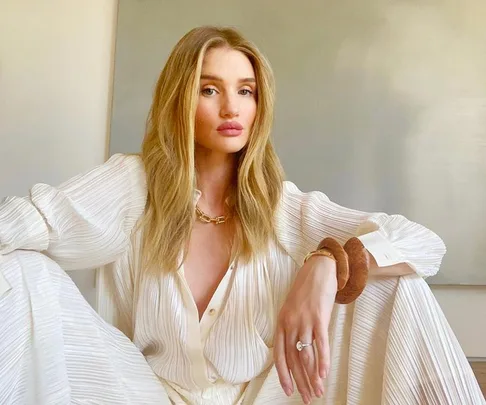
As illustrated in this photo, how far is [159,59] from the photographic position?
1.39 meters

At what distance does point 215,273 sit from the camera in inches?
37.7

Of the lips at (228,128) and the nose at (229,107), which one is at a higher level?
the nose at (229,107)

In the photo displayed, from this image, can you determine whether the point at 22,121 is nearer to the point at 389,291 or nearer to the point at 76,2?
the point at 76,2

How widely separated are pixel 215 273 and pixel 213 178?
186 millimetres

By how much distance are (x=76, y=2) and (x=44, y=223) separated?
0.86 metres

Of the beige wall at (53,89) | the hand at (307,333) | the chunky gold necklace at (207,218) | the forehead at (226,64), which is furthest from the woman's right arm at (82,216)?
the beige wall at (53,89)

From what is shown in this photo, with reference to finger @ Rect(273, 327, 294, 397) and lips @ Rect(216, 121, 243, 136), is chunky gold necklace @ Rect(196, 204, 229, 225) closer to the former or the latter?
lips @ Rect(216, 121, 243, 136)

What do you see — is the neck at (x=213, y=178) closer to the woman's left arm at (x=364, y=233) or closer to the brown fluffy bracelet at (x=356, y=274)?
the woman's left arm at (x=364, y=233)

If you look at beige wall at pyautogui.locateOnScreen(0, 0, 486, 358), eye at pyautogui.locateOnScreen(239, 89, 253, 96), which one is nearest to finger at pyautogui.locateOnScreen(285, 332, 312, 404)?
eye at pyautogui.locateOnScreen(239, 89, 253, 96)

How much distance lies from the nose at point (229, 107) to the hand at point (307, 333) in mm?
325

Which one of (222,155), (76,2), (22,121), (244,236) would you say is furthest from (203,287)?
(76,2)

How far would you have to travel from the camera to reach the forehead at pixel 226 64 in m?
0.92

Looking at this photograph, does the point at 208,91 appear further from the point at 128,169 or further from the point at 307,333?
the point at 307,333

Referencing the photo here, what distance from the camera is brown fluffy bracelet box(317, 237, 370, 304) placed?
2.54 ft
